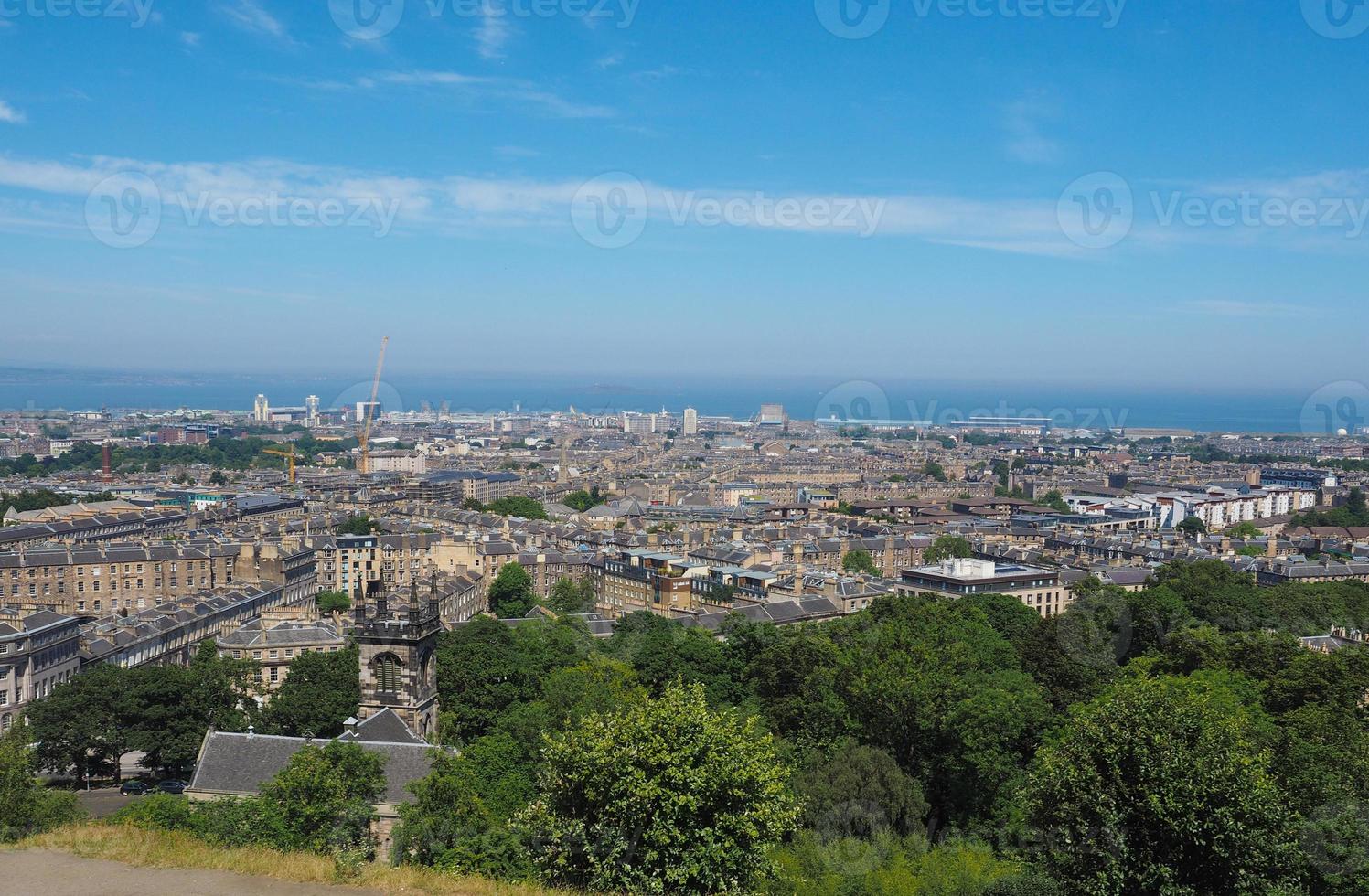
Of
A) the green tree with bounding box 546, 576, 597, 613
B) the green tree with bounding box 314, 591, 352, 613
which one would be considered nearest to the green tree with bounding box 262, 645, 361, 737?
the green tree with bounding box 546, 576, 597, 613

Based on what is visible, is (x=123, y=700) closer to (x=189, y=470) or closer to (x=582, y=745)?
(x=582, y=745)

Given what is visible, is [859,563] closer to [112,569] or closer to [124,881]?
[112,569]

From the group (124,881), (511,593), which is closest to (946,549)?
(511,593)

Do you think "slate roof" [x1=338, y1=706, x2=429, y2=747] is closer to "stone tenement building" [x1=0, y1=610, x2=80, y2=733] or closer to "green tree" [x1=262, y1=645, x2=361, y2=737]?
"green tree" [x1=262, y1=645, x2=361, y2=737]

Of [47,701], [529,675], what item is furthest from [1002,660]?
[47,701]

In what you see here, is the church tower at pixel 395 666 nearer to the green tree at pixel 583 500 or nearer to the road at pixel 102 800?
the road at pixel 102 800

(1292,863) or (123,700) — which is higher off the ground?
(1292,863)
